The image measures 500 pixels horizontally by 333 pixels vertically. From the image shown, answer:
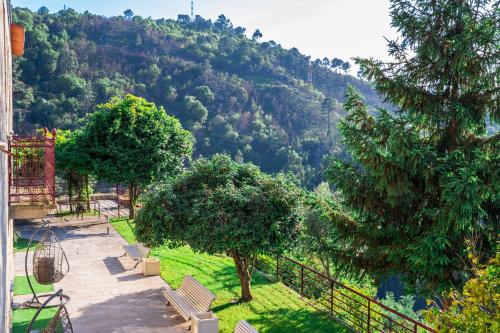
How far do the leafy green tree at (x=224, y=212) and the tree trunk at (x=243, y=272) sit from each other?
3 centimetres

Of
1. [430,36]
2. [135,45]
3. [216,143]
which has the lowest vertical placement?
[216,143]

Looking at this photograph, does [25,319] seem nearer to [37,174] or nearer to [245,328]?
[37,174]

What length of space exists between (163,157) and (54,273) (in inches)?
507

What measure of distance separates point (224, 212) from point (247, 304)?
297 centimetres

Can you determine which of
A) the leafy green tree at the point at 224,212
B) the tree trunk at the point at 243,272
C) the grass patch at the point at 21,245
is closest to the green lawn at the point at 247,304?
the tree trunk at the point at 243,272

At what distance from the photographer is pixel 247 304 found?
490 inches

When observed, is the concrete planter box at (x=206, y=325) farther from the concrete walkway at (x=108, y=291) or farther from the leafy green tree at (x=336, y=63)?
the leafy green tree at (x=336, y=63)

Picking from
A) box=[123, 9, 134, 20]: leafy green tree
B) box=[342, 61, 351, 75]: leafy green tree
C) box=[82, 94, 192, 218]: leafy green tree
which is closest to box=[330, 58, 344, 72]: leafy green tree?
box=[342, 61, 351, 75]: leafy green tree

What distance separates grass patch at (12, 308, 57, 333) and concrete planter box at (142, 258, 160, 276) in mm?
3508

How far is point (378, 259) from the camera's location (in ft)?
35.8

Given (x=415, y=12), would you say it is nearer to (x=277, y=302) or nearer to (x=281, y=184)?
(x=281, y=184)

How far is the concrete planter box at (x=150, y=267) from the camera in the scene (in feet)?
49.0

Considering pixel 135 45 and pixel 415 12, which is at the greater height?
pixel 135 45

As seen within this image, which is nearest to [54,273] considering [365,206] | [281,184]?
[281,184]
